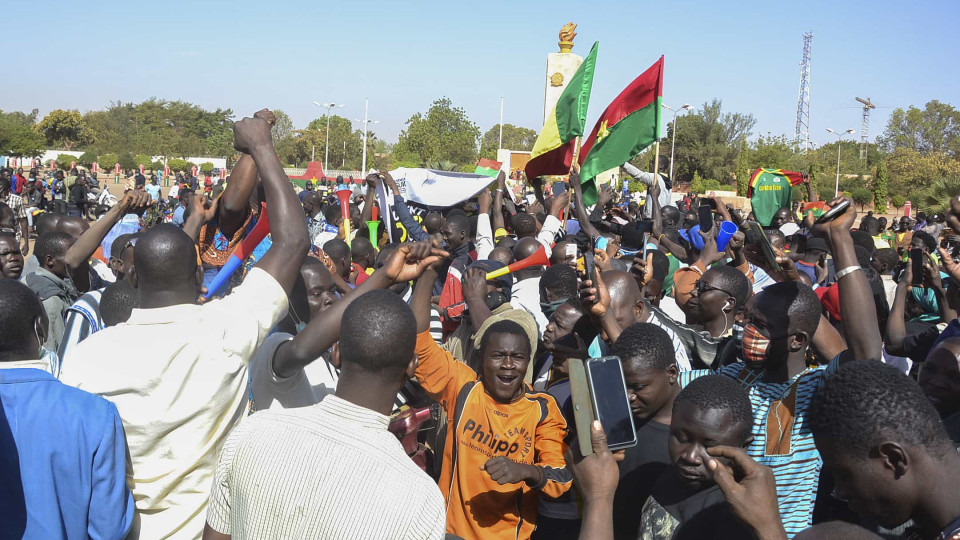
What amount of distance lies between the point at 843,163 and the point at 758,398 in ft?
197

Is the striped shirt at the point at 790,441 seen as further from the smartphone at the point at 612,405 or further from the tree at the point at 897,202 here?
the tree at the point at 897,202

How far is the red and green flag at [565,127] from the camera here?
825 cm

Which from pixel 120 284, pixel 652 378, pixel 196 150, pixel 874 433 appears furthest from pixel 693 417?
pixel 196 150

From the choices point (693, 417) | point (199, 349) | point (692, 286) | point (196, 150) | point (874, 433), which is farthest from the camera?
point (196, 150)

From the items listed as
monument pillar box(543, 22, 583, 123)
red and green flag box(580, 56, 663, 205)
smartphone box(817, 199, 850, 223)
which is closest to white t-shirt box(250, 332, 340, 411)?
smartphone box(817, 199, 850, 223)

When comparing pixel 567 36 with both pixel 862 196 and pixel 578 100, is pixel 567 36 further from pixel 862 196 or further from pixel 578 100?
pixel 578 100

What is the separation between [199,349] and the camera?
95.9 inches

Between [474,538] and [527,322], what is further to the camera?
[527,322]

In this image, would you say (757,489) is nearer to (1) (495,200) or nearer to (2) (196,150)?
(1) (495,200)

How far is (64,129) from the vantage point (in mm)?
72688

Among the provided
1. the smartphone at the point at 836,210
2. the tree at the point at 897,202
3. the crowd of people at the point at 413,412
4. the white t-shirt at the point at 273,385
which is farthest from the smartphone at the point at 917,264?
the tree at the point at 897,202

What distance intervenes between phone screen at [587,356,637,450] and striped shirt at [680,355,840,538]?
0.69 metres

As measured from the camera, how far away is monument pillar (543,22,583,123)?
39562 millimetres

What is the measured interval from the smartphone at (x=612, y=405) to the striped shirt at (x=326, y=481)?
2.28 feet
